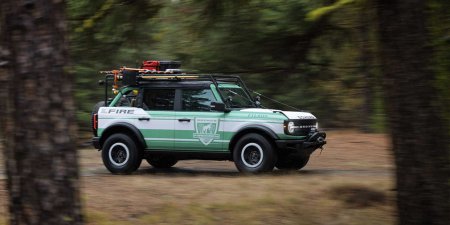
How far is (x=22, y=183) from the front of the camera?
5.45 m

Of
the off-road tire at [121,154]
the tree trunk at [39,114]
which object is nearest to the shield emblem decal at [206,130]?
the off-road tire at [121,154]

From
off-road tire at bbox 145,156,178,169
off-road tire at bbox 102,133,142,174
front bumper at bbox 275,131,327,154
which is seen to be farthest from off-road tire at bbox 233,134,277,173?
off-road tire at bbox 145,156,178,169

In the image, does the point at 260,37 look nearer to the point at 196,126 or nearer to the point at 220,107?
the point at 220,107

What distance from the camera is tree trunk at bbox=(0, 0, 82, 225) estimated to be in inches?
210

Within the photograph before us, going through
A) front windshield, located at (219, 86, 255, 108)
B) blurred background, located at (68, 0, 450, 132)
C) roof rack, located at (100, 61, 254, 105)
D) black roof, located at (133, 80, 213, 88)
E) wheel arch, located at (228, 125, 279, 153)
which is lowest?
wheel arch, located at (228, 125, 279, 153)

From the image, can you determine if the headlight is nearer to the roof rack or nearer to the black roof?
the roof rack

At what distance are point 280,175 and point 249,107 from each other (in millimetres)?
1742

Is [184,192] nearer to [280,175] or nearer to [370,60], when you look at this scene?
[280,175]

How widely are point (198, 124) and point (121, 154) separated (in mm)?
1693

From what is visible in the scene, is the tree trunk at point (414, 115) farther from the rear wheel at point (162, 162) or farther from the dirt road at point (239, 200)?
the rear wheel at point (162, 162)

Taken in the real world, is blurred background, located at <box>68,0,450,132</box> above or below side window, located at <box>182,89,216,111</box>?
above

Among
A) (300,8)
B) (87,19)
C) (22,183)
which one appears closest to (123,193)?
(87,19)

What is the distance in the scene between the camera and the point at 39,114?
5320 millimetres

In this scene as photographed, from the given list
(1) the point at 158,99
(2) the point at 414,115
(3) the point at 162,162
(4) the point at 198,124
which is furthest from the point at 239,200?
(3) the point at 162,162
